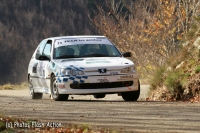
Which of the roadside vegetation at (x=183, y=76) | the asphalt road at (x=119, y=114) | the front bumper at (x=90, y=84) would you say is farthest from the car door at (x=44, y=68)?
the roadside vegetation at (x=183, y=76)

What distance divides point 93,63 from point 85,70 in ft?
1.24

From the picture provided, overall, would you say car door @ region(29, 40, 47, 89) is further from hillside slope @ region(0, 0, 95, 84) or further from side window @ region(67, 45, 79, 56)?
hillside slope @ region(0, 0, 95, 84)

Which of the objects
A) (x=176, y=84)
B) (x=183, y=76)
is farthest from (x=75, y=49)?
(x=183, y=76)

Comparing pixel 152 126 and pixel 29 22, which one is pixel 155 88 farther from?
pixel 29 22

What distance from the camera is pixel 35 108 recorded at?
1414 centimetres

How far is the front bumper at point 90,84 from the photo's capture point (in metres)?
16.0

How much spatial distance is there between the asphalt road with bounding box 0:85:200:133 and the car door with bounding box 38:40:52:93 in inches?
67.0

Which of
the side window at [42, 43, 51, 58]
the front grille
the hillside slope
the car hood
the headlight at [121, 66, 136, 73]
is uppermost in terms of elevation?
the side window at [42, 43, 51, 58]

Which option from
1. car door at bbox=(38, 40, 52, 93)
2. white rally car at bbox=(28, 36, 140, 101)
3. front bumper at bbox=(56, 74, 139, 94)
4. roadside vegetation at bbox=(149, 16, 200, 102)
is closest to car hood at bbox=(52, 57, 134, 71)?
white rally car at bbox=(28, 36, 140, 101)

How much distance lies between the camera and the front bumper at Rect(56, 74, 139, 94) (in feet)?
52.5

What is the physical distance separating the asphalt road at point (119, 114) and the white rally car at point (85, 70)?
2.61 ft

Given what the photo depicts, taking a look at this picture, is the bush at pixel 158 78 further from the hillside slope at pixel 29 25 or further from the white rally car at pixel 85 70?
the hillside slope at pixel 29 25

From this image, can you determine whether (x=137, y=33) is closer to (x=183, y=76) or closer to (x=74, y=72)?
(x=183, y=76)

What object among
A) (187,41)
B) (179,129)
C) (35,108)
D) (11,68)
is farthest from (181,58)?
(11,68)
